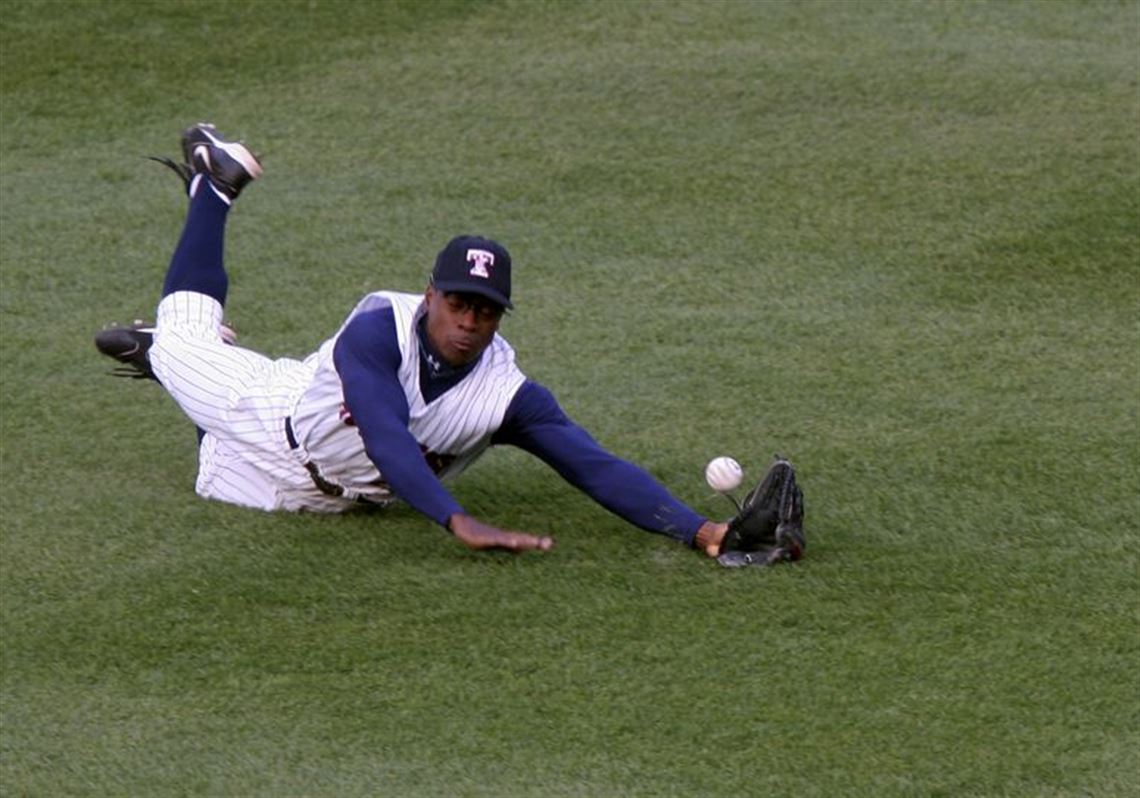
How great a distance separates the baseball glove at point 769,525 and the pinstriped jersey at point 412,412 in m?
0.73

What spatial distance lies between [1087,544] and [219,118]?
16.5 feet

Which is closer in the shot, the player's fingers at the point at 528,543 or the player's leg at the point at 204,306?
the player's fingers at the point at 528,543

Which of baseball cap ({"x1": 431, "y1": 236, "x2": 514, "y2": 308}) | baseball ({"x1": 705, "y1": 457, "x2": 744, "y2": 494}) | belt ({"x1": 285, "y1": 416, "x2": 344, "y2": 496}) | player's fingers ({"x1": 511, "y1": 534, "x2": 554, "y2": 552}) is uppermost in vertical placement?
baseball cap ({"x1": 431, "y1": 236, "x2": 514, "y2": 308})

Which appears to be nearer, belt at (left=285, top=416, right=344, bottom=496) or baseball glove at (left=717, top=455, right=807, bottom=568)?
baseball glove at (left=717, top=455, right=807, bottom=568)

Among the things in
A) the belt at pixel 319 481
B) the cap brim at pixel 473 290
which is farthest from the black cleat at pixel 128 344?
the cap brim at pixel 473 290

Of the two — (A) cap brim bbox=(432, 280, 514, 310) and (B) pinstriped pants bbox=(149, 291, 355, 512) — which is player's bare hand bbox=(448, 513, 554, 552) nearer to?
(A) cap brim bbox=(432, 280, 514, 310)

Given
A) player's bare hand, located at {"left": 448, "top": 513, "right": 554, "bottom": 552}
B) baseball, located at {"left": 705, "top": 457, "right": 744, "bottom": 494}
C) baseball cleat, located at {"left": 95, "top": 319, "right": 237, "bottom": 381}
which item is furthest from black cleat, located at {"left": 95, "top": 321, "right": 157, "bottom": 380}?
baseball, located at {"left": 705, "top": 457, "right": 744, "bottom": 494}

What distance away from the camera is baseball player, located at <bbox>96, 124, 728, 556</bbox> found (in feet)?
17.3

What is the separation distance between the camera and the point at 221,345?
6.07m

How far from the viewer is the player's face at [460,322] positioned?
17.5 ft

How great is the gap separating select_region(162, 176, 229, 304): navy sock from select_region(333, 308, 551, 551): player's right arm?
3.48 feet

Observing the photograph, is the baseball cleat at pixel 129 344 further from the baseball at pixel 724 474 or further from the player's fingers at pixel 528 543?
the baseball at pixel 724 474

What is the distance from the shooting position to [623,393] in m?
6.60

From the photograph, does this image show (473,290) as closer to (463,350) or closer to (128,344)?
(463,350)
